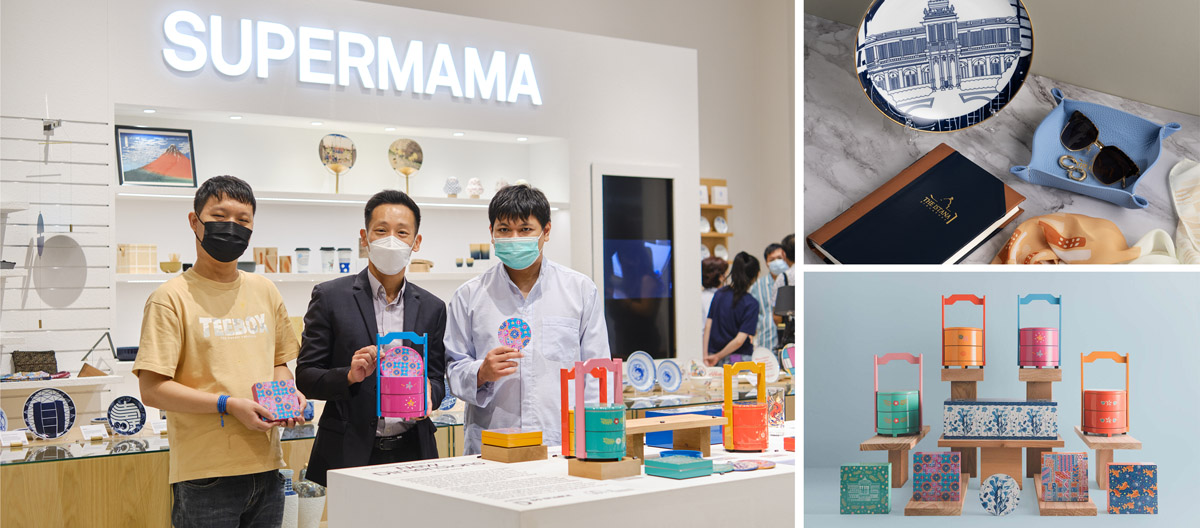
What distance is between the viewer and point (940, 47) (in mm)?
1437

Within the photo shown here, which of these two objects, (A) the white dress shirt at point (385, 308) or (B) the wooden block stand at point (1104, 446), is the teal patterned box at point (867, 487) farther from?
(A) the white dress shirt at point (385, 308)

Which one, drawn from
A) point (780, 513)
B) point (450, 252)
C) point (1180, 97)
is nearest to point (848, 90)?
point (1180, 97)

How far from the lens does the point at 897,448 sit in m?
1.74

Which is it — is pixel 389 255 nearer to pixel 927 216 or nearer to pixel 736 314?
pixel 927 216

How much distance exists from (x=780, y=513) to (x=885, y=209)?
2.70 feet

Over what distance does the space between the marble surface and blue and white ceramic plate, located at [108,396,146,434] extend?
2.64m

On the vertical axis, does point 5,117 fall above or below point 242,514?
above

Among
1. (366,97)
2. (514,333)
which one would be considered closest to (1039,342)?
(514,333)

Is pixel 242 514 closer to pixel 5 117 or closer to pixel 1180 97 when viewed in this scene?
pixel 1180 97

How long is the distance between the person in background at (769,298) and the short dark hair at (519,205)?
3.25 m

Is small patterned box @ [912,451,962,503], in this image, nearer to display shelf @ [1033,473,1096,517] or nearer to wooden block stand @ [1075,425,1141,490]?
display shelf @ [1033,473,1096,517]

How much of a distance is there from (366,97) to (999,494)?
16.1 feet

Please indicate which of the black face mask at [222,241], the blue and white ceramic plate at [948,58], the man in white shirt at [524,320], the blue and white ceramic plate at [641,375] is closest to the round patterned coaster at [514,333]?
the man in white shirt at [524,320]

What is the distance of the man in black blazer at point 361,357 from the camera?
2.60m
